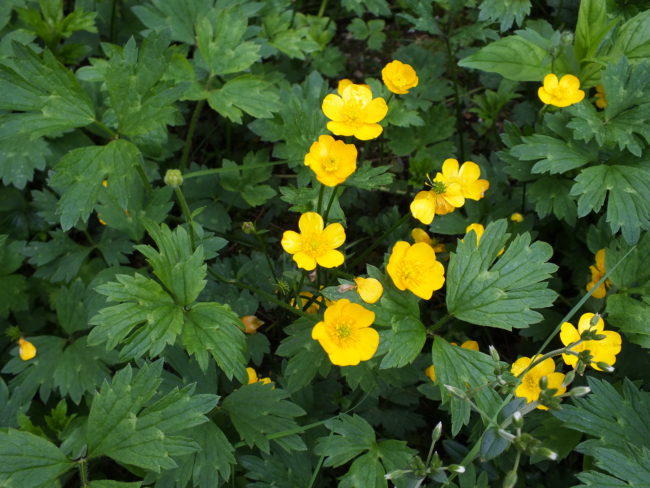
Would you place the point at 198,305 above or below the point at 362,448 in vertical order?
above

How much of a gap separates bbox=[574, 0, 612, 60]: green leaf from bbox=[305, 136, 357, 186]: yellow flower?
137 centimetres

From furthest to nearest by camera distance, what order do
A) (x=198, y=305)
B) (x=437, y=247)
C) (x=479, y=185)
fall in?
(x=437, y=247) → (x=479, y=185) → (x=198, y=305)

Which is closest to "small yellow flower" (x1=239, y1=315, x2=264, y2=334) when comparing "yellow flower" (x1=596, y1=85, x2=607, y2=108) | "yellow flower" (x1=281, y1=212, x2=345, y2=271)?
"yellow flower" (x1=281, y1=212, x2=345, y2=271)

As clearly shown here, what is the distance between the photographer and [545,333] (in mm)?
2580

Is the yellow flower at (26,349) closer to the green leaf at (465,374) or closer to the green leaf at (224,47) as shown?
the green leaf at (224,47)

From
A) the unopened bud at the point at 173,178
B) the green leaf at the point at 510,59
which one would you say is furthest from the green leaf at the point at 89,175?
the green leaf at the point at 510,59

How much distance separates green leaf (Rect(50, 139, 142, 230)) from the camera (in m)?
2.26

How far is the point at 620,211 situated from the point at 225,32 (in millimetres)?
1916

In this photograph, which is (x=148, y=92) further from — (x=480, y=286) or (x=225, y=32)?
(x=480, y=286)

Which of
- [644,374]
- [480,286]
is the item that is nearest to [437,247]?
[480,286]

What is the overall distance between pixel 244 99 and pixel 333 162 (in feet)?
2.80

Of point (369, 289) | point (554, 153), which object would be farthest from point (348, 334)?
point (554, 153)

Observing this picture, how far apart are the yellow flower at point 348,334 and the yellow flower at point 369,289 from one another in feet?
0.14

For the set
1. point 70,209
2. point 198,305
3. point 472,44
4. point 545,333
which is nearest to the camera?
point 198,305
